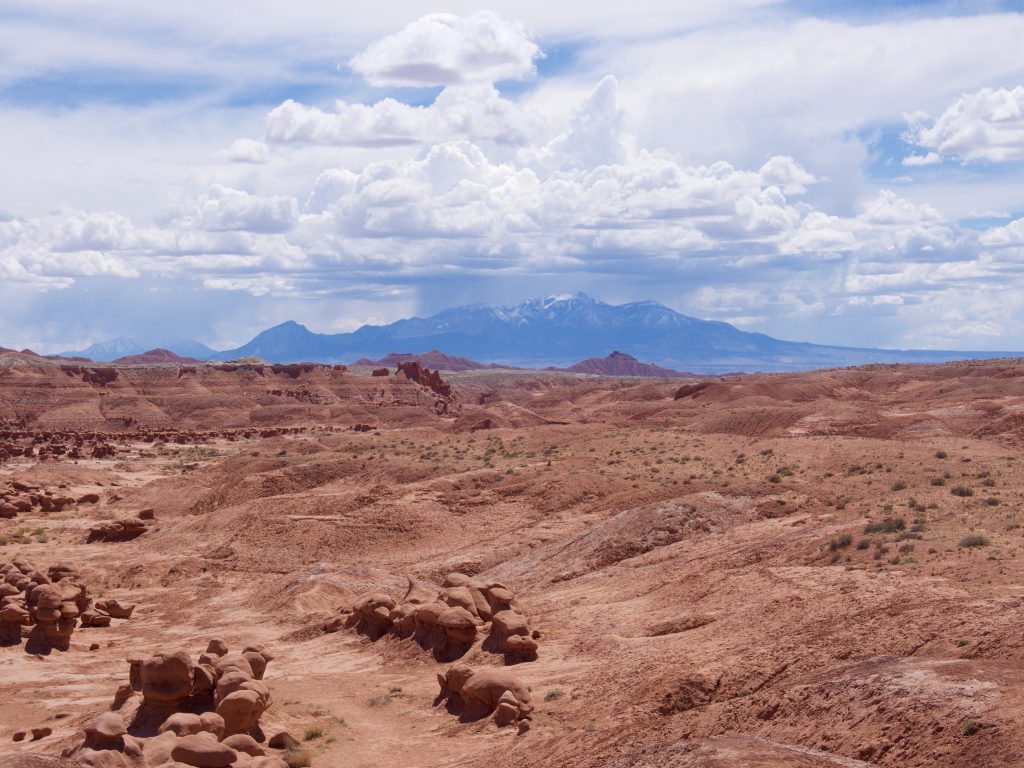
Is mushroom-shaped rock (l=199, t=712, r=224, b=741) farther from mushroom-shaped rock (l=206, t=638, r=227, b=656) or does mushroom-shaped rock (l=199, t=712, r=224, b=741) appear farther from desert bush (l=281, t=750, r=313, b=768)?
mushroom-shaped rock (l=206, t=638, r=227, b=656)

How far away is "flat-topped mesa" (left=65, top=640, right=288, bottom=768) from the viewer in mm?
13391

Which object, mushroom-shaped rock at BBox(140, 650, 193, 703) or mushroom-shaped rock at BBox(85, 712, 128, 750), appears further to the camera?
Result: mushroom-shaped rock at BBox(140, 650, 193, 703)

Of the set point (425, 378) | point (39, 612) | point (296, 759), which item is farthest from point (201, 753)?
point (425, 378)

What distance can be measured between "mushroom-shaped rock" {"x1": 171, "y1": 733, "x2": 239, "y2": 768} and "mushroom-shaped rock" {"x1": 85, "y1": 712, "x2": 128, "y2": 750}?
102 centimetres

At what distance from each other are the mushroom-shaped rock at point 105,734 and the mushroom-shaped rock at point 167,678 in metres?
1.64

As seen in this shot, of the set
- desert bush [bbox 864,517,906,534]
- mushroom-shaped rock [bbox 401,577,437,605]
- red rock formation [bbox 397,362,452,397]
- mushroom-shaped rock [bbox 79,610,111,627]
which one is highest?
red rock formation [bbox 397,362,452,397]

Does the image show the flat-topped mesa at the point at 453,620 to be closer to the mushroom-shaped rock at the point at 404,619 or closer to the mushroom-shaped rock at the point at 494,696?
the mushroom-shaped rock at the point at 404,619

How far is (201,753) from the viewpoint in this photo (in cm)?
1332

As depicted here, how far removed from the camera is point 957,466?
32.0m

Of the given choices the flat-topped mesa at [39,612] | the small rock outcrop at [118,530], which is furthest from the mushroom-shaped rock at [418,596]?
the small rock outcrop at [118,530]

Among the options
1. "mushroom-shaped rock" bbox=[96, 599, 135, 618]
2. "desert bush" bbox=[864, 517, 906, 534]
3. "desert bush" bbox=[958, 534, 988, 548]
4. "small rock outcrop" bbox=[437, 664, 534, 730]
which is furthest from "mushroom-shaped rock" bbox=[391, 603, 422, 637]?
"desert bush" bbox=[958, 534, 988, 548]

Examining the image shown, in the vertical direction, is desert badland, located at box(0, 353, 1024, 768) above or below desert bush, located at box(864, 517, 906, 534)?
below

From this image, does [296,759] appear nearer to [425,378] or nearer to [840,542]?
[840,542]

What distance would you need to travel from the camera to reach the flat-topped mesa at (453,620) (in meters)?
19.4
